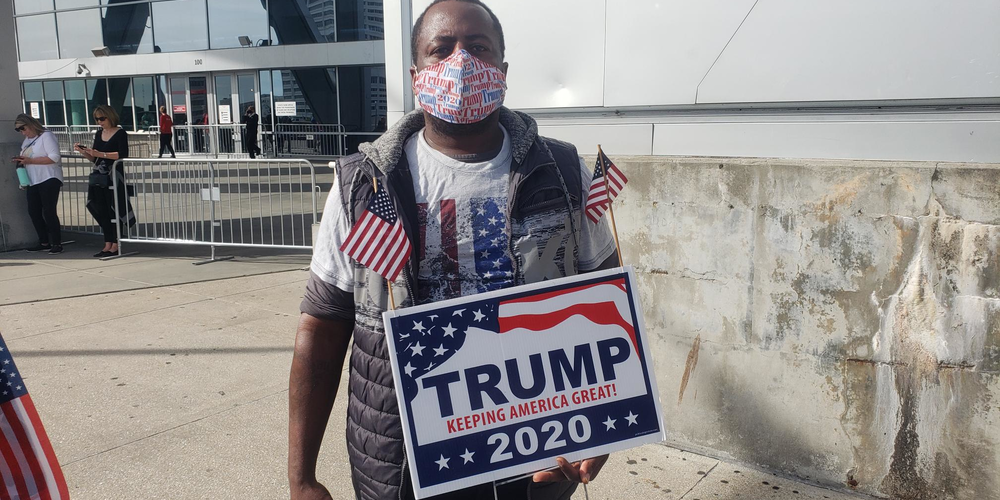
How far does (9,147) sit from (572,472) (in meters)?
10.9

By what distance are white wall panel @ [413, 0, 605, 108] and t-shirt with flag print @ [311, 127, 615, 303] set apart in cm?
256

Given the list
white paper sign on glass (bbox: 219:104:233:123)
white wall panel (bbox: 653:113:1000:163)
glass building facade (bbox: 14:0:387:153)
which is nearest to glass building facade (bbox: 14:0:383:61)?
glass building facade (bbox: 14:0:387:153)

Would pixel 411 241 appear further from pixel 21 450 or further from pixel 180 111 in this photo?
pixel 180 111

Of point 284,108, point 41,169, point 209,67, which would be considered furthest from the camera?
point 209,67

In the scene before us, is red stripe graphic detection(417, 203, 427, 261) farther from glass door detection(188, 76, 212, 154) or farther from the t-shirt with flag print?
glass door detection(188, 76, 212, 154)

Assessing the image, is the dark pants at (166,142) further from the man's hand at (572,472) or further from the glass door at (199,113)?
the man's hand at (572,472)

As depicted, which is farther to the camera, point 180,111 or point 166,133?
point 180,111

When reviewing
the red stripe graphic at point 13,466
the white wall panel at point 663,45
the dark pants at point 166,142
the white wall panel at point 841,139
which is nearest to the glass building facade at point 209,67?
the dark pants at point 166,142

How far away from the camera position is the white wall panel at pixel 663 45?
3.81 m

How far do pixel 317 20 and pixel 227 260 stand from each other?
59.0ft

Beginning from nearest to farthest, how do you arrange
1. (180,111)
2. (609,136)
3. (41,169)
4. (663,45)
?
(663,45) → (609,136) → (41,169) → (180,111)

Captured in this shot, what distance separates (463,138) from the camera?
6.13 ft

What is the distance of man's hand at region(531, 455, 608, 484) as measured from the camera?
1729 mm

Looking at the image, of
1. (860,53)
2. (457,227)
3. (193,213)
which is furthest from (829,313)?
(193,213)
